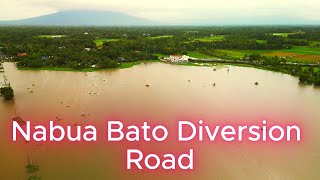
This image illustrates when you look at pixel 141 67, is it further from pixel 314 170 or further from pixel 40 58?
pixel 314 170

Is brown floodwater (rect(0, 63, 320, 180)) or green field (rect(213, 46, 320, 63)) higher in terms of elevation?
green field (rect(213, 46, 320, 63))

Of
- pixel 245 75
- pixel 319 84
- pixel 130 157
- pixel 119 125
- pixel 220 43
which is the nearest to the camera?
pixel 130 157

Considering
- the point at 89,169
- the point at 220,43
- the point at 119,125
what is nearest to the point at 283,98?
the point at 119,125

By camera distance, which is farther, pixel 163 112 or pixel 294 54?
Result: pixel 294 54

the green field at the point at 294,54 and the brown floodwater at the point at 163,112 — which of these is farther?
the green field at the point at 294,54

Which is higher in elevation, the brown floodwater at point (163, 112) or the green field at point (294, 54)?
the green field at point (294, 54)

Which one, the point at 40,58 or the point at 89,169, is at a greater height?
the point at 40,58

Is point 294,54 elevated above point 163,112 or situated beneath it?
elevated above

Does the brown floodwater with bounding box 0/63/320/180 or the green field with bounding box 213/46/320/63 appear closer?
the brown floodwater with bounding box 0/63/320/180
